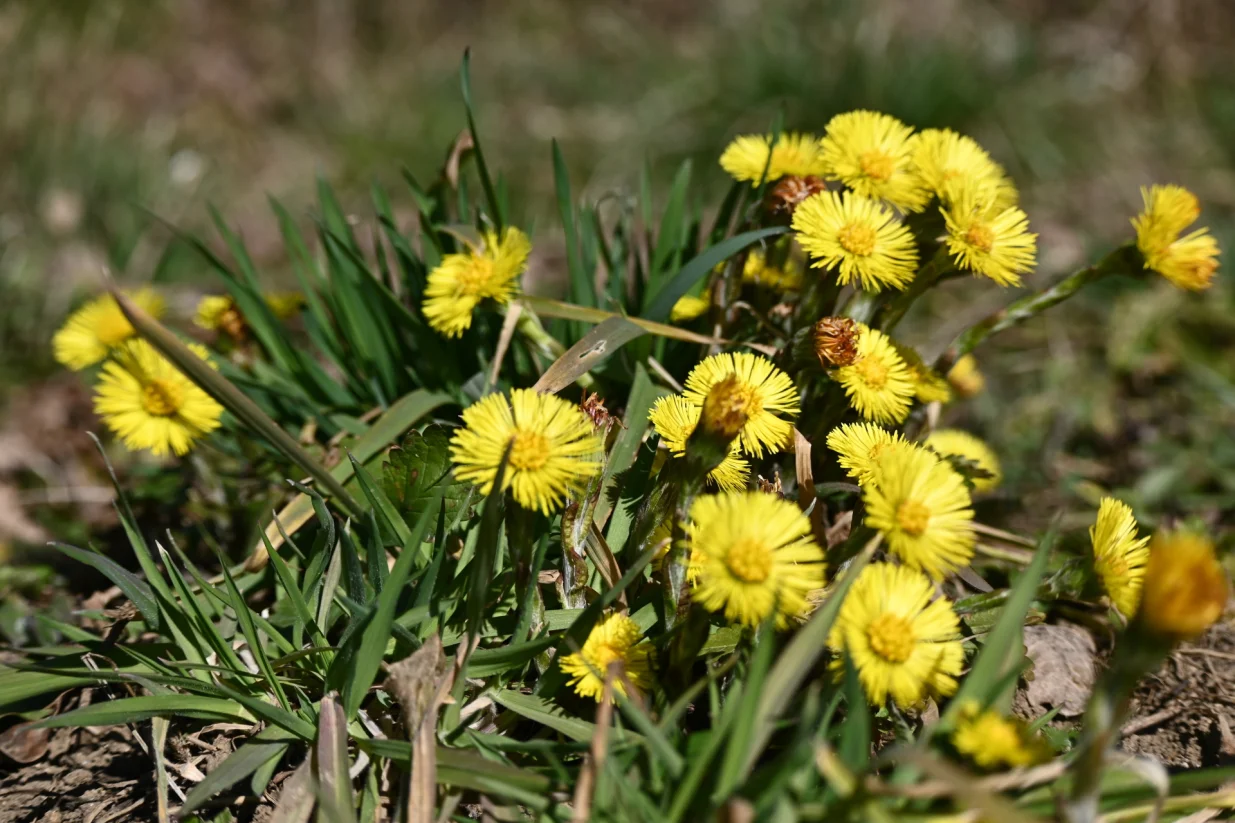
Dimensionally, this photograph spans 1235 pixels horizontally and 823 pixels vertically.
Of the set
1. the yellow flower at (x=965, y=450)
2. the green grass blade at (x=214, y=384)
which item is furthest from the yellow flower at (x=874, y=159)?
the green grass blade at (x=214, y=384)

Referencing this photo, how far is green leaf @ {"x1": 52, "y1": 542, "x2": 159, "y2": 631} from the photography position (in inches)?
51.4

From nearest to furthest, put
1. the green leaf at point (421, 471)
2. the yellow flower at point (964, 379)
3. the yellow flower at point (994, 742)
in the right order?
the yellow flower at point (994, 742), the green leaf at point (421, 471), the yellow flower at point (964, 379)

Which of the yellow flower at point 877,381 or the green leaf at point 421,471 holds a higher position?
the yellow flower at point 877,381

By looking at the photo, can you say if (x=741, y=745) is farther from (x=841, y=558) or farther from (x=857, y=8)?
(x=857, y=8)

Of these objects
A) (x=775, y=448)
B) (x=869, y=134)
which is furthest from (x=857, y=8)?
(x=775, y=448)

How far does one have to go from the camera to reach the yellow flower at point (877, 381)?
1353mm

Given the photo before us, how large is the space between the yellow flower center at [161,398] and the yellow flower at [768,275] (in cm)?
101

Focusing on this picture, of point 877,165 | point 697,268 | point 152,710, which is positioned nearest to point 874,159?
point 877,165

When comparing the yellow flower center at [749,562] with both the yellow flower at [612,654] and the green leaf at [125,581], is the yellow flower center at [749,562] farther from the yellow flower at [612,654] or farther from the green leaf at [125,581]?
the green leaf at [125,581]

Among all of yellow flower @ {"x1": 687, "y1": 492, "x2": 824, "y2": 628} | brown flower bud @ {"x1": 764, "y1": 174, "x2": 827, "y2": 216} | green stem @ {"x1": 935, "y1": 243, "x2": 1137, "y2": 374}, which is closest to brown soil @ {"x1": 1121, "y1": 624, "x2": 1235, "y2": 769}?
green stem @ {"x1": 935, "y1": 243, "x2": 1137, "y2": 374}

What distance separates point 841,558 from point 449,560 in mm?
594

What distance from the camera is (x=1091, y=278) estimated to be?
1.55 metres

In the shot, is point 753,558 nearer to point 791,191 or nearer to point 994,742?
point 994,742

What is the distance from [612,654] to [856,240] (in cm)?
71
